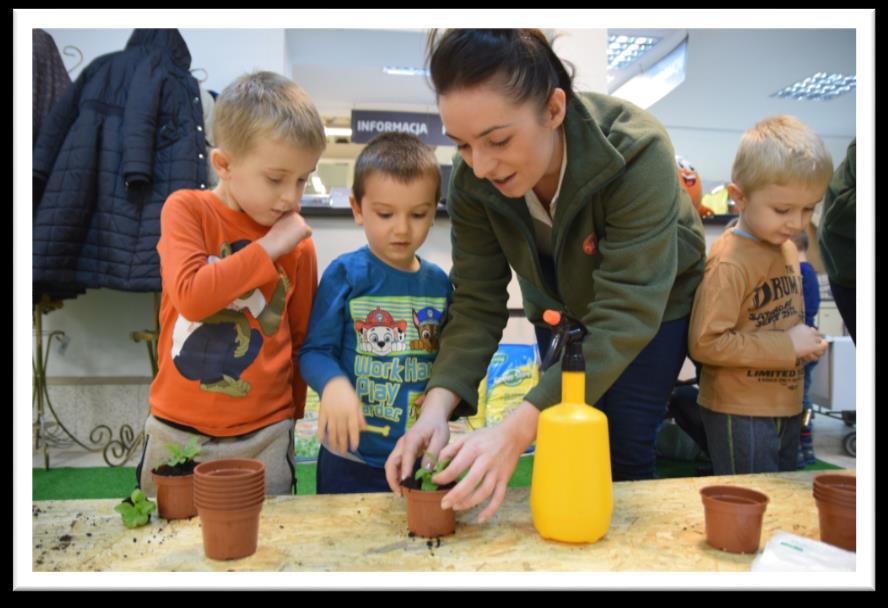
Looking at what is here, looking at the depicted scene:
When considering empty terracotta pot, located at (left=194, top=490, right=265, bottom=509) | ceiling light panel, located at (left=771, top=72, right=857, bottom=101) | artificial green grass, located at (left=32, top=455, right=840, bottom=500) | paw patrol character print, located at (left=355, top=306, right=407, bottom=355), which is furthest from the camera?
ceiling light panel, located at (left=771, top=72, right=857, bottom=101)

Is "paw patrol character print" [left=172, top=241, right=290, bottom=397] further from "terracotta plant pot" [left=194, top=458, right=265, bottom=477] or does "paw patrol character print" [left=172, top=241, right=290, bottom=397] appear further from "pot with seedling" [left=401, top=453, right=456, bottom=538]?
"pot with seedling" [left=401, top=453, right=456, bottom=538]

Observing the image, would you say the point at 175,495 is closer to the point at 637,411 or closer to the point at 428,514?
the point at 428,514

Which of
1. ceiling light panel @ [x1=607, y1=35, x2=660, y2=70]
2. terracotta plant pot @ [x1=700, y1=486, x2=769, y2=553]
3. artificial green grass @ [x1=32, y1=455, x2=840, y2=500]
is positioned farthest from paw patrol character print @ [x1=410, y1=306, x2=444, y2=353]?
ceiling light panel @ [x1=607, y1=35, x2=660, y2=70]

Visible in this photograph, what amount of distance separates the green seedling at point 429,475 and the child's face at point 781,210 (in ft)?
3.18

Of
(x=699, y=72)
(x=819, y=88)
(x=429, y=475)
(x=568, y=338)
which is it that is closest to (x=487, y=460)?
(x=429, y=475)

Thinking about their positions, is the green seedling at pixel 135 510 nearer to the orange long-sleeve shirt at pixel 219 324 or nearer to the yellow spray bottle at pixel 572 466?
the orange long-sleeve shirt at pixel 219 324

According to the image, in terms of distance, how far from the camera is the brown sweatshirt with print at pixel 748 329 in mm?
1335

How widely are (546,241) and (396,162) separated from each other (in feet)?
0.97

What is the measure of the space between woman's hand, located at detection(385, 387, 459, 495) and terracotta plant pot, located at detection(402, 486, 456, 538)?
0.06 meters

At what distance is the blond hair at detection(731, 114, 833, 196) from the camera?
141 centimetres

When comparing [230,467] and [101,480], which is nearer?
[230,467]

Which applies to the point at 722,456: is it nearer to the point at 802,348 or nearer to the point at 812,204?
the point at 802,348

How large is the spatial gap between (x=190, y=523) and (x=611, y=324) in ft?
1.95

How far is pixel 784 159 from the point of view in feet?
4.61
